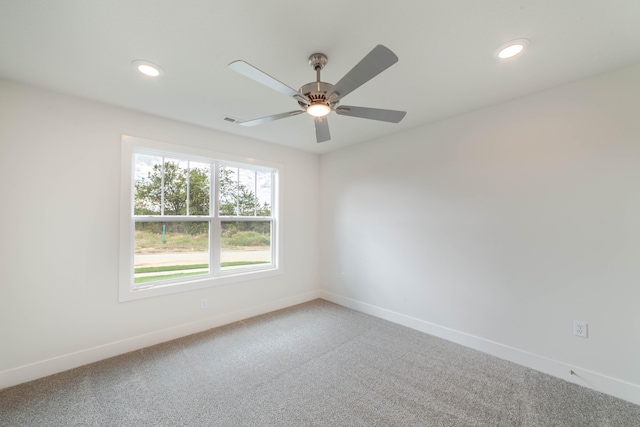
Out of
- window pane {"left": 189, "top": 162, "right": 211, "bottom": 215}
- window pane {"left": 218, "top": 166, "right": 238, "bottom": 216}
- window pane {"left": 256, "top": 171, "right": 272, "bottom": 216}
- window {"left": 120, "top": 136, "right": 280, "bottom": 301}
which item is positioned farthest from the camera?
window pane {"left": 256, "top": 171, "right": 272, "bottom": 216}

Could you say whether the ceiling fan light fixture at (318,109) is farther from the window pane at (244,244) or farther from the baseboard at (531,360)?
the baseboard at (531,360)

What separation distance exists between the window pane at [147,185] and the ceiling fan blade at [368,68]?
96.0 inches

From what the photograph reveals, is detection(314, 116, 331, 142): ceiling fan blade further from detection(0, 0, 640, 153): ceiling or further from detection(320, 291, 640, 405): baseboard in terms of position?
detection(320, 291, 640, 405): baseboard

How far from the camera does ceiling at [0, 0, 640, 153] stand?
4.72 ft

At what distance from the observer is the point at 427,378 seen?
2.23 m

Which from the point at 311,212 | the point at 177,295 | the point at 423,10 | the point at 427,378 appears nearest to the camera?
the point at 423,10

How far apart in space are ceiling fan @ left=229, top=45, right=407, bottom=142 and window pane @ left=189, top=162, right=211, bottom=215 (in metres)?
1.66

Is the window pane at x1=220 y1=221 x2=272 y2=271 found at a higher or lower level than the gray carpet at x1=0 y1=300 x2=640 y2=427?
higher

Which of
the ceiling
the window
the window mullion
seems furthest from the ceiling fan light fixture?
the window mullion

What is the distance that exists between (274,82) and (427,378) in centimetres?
259

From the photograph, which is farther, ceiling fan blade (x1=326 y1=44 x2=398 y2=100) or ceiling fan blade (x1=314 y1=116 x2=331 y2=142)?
ceiling fan blade (x1=314 y1=116 x2=331 y2=142)

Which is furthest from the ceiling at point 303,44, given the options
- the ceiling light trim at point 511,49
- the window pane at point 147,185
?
the window pane at point 147,185

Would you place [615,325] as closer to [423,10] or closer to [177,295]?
[423,10]

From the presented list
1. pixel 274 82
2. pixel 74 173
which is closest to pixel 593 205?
pixel 274 82
